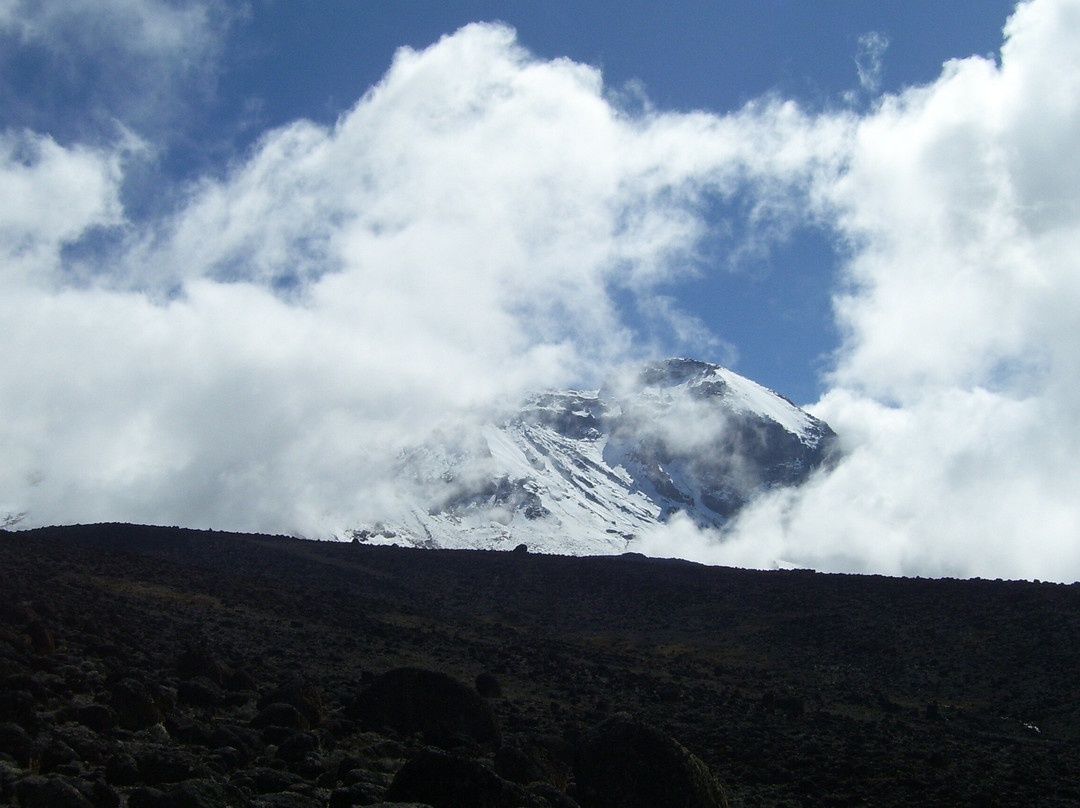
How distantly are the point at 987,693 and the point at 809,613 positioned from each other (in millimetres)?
16290

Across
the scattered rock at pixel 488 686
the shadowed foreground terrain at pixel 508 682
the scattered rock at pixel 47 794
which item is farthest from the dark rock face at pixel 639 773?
the scattered rock at pixel 488 686

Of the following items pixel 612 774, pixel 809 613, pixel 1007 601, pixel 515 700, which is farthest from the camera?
pixel 809 613

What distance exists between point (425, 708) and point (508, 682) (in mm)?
12807

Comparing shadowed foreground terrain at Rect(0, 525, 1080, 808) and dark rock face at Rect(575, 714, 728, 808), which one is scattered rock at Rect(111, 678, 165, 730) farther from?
dark rock face at Rect(575, 714, 728, 808)

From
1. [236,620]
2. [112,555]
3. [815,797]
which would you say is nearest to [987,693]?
[815,797]

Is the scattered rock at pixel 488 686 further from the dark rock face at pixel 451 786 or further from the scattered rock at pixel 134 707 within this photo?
the dark rock face at pixel 451 786

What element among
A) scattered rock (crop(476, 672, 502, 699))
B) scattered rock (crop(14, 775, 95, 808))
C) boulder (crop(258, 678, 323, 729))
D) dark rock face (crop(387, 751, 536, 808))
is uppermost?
scattered rock (crop(476, 672, 502, 699))

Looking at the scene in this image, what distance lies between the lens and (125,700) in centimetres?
2119

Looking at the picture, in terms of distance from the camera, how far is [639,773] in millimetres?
19797

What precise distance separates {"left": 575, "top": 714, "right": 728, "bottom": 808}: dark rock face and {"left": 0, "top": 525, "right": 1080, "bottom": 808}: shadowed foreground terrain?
6 centimetres

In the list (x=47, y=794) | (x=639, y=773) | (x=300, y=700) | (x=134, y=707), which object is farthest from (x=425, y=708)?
(x=47, y=794)

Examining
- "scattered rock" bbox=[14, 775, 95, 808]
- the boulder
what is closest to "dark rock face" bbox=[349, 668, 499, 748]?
the boulder

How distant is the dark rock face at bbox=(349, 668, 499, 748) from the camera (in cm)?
2581

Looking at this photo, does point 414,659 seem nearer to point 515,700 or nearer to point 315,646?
point 315,646
